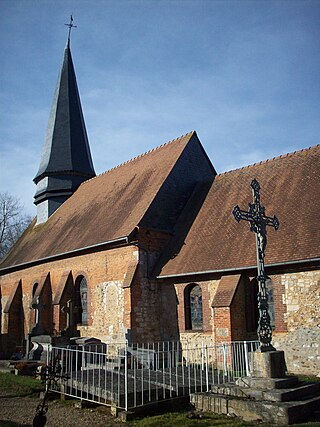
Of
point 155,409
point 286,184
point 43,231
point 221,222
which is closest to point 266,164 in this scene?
point 286,184

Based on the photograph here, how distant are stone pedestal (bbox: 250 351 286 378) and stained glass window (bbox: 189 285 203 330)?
659 centimetres

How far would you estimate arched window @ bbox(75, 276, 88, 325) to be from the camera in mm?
18859

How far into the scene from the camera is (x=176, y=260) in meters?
15.9

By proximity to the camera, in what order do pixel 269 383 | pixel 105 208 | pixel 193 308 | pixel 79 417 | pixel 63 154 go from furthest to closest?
pixel 63 154 → pixel 105 208 → pixel 193 308 → pixel 79 417 → pixel 269 383

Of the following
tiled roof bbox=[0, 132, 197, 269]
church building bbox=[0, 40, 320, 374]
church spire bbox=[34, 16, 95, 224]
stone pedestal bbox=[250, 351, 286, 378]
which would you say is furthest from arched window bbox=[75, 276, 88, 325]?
stone pedestal bbox=[250, 351, 286, 378]

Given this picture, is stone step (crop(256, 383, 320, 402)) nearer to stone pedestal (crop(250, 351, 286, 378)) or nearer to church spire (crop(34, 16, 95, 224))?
stone pedestal (crop(250, 351, 286, 378))

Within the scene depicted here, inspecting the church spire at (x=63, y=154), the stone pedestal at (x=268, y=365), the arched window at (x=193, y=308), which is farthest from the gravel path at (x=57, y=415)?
the church spire at (x=63, y=154)

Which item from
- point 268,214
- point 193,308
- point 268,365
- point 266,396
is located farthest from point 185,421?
point 268,214

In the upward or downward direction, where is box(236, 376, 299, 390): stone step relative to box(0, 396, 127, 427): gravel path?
upward

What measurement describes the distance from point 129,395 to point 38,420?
2967mm

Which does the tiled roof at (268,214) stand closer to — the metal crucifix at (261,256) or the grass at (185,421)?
the metal crucifix at (261,256)

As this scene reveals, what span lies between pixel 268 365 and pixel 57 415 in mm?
4340

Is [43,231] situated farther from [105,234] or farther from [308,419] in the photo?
[308,419]

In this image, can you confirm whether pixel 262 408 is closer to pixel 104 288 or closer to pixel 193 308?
pixel 193 308
